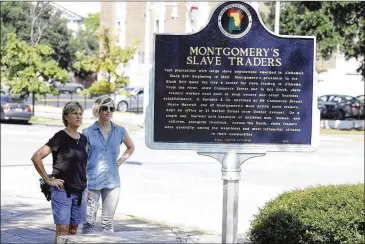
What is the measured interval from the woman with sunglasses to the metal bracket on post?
6.71 ft

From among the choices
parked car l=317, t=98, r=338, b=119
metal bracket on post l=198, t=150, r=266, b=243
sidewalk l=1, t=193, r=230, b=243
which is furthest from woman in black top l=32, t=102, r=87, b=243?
parked car l=317, t=98, r=338, b=119

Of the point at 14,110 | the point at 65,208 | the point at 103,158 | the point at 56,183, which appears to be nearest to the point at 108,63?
the point at 14,110

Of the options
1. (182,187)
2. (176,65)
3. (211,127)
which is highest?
(176,65)

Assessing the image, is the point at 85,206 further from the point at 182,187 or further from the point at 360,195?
the point at 182,187

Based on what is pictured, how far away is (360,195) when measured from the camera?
8648mm

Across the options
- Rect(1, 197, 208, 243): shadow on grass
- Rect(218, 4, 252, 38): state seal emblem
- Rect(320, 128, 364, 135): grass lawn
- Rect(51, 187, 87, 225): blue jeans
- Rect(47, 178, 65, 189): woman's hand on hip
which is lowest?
Rect(320, 128, 364, 135): grass lawn

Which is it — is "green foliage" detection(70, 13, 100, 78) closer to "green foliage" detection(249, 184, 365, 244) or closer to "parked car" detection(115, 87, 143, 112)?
"parked car" detection(115, 87, 143, 112)

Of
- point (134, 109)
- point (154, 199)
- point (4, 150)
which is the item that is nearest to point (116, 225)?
point (154, 199)

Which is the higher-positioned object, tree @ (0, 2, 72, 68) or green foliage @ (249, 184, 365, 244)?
tree @ (0, 2, 72, 68)

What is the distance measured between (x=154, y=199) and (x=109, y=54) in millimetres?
24094

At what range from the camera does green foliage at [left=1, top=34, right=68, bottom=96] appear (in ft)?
123

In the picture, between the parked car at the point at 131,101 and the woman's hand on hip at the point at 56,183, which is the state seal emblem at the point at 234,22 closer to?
the woman's hand on hip at the point at 56,183

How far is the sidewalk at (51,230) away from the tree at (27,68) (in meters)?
23.7

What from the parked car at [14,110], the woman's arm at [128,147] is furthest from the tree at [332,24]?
the woman's arm at [128,147]
